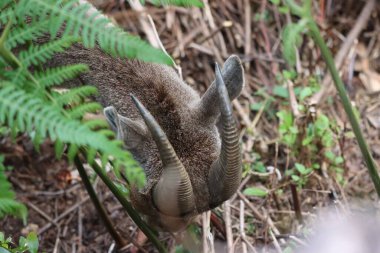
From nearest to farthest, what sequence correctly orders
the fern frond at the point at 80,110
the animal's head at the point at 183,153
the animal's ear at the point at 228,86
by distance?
the fern frond at the point at 80,110 < the animal's head at the point at 183,153 < the animal's ear at the point at 228,86

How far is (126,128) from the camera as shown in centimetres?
470

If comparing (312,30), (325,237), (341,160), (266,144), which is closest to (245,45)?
(266,144)

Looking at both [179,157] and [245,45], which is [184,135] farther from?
[245,45]

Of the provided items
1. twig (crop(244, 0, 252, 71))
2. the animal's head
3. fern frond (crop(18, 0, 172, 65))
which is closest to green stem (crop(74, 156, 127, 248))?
the animal's head

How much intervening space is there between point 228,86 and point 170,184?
1019 mm

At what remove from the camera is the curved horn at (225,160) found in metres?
4.09

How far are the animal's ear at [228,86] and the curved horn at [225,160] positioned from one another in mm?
543

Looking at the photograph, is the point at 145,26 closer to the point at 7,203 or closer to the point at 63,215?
the point at 63,215

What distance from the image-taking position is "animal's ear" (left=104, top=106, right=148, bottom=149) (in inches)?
179

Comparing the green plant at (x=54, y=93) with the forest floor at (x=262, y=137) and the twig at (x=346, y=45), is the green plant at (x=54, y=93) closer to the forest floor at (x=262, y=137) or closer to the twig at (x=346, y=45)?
the forest floor at (x=262, y=137)

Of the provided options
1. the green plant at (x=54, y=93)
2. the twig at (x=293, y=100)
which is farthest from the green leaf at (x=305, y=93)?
the green plant at (x=54, y=93)

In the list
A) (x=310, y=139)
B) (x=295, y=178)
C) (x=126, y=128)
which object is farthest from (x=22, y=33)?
(x=310, y=139)

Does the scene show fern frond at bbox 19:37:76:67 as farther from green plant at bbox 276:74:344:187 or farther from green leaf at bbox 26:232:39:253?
green plant at bbox 276:74:344:187

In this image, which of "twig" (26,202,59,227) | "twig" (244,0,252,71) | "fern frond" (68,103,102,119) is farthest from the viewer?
"twig" (244,0,252,71)
